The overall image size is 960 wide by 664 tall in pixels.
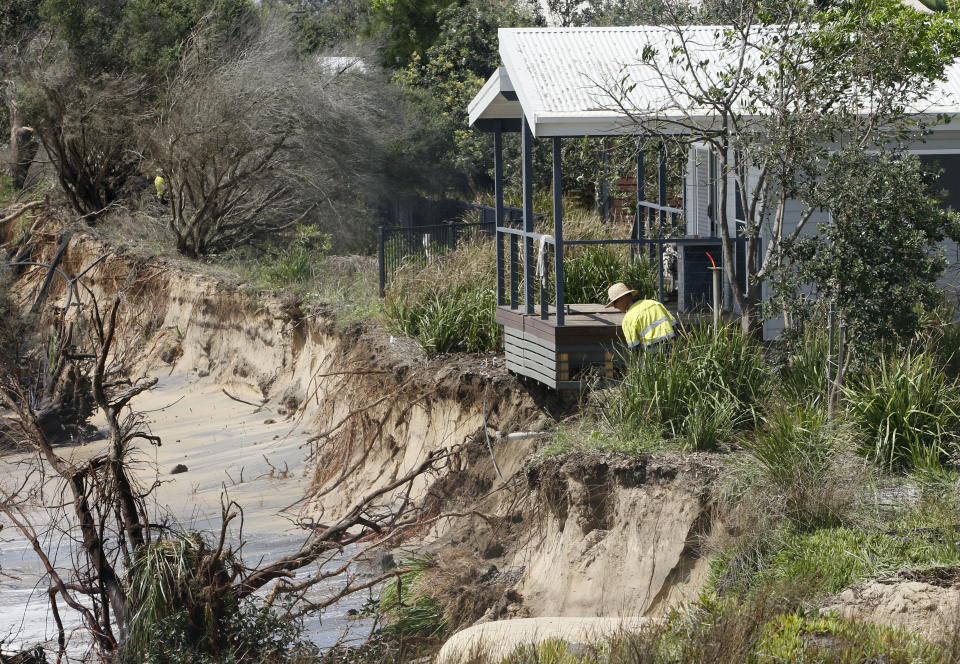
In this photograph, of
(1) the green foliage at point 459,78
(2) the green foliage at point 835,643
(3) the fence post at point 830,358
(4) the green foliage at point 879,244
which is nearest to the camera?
(2) the green foliage at point 835,643

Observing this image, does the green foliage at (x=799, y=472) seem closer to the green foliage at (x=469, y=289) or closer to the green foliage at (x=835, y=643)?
the green foliage at (x=835, y=643)

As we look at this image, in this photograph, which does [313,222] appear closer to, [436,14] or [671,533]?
[436,14]

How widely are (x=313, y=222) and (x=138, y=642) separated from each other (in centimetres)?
1762

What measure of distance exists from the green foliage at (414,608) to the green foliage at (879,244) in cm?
425

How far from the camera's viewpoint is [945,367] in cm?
891

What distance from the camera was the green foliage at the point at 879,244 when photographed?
8.58m

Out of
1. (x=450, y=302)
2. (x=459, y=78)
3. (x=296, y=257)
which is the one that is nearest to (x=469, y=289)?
(x=450, y=302)

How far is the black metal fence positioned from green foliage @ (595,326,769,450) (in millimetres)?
7963

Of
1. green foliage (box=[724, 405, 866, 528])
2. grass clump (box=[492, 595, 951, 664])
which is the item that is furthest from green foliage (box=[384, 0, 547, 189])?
grass clump (box=[492, 595, 951, 664])

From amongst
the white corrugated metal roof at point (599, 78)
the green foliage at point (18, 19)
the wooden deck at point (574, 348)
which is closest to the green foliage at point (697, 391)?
the wooden deck at point (574, 348)

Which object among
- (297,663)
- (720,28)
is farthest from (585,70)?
(297,663)

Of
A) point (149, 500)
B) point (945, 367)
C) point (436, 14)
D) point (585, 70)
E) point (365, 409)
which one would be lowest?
point (149, 500)

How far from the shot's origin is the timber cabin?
414 inches

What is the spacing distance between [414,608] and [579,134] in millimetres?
4625
